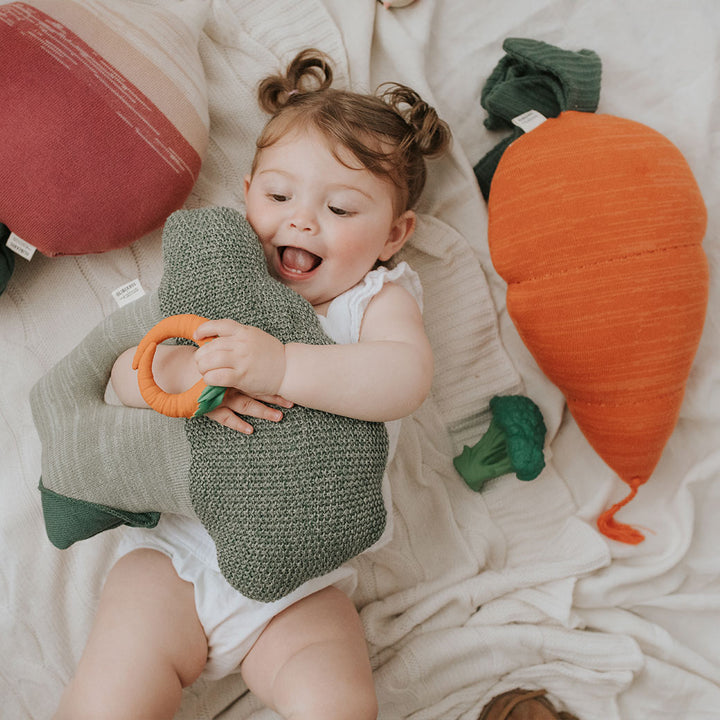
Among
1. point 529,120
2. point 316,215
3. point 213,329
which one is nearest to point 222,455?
point 213,329

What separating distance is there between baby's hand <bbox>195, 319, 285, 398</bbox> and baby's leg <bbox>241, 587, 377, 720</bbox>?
40 cm

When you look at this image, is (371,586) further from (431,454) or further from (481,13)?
(481,13)

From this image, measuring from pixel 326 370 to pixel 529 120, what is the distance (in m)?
0.62

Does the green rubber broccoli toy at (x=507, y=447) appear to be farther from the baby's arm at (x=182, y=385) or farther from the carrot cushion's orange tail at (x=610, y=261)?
the baby's arm at (x=182, y=385)

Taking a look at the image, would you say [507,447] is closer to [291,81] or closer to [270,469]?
[270,469]

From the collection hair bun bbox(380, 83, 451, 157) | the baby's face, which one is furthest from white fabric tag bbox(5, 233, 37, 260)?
hair bun bbox(380, 83, 451, 157)

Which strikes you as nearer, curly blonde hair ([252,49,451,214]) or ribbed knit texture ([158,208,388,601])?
ribbed knit texture ([158,208,388,601])

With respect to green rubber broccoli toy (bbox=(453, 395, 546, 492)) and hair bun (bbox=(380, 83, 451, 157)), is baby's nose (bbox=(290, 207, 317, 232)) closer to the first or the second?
hair bun (bbox=(380, 83, 451, 157))

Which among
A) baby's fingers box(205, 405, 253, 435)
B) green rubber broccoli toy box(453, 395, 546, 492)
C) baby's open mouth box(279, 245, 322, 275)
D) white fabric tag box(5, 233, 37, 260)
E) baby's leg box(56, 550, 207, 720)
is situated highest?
baby's open mouth box(279, 245, 322, 275)

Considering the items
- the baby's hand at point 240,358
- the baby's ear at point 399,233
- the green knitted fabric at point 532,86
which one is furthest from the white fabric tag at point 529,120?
the baby's hand at point 240,358

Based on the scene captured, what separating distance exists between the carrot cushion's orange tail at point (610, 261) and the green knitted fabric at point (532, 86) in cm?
7

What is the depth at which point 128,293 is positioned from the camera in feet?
3.67

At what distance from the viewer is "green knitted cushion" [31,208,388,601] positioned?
0.79m

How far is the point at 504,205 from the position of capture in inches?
40.7
